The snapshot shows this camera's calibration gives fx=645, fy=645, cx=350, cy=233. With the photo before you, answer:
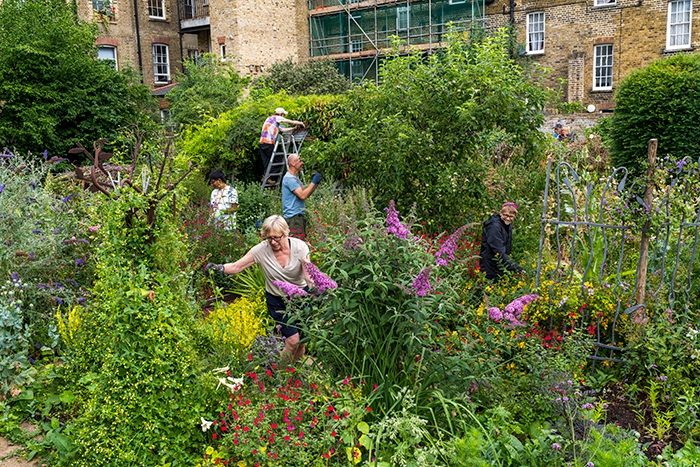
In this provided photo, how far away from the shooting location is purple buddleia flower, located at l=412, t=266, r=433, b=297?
3.68 m

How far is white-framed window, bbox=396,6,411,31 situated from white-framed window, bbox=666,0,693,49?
11365 millimetres

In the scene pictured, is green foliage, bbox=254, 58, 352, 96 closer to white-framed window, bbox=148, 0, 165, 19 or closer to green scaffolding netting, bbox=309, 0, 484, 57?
green scaffolding netting, bbox=309, 0, 484, 57

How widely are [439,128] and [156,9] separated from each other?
27778 millimetres

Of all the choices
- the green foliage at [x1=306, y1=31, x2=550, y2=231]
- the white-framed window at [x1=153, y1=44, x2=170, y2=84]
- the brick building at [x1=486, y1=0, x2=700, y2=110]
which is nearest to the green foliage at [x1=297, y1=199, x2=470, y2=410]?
the green foliage at [x1=306, y1=31, x2=550, y2=231]

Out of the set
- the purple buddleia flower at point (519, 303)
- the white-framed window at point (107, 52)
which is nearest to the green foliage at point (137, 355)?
the purple buddleia flower at point (519, 303)

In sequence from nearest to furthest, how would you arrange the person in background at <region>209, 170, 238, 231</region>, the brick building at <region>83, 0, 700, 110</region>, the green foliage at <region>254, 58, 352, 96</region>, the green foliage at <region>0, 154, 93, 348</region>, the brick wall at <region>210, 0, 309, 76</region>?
the green foliage at <region>0, 154, 93, 348</region>
the person in background at <region>209, 170, 238, 231</region>
the green foliage at <region>254, 58, 352, 96</region>
the brick building at <region>83, 0, 700, 110</region>
the brick wall at <region>210, 0, 309, 76</region>

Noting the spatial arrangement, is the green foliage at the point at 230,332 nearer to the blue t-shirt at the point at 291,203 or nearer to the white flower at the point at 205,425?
the white flower at the point at 205,425

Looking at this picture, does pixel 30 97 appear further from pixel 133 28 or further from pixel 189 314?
pixel 133 28

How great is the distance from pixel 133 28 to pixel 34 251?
26.8m

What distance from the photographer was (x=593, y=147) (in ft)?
48.5

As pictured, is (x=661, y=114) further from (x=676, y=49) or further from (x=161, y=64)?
(x=161, y=64)

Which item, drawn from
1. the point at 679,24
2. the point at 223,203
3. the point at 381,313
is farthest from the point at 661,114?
the point at 679,24

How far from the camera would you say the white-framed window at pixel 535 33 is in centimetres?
2723

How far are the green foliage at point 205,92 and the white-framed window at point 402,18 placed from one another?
9.72m
